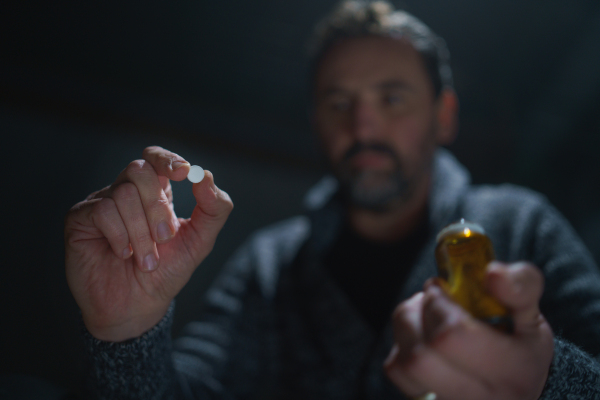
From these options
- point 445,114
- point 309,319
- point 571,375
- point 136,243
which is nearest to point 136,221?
point 136,243

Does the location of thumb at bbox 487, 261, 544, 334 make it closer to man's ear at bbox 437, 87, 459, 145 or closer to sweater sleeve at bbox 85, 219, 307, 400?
sweater sleeve at bbox 85, 219, 307, 400

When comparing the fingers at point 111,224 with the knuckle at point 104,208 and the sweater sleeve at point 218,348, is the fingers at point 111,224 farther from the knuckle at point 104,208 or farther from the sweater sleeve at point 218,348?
the sweater sleeve at point 218,348

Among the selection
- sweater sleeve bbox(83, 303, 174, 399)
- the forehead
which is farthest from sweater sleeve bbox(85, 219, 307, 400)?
the forehead

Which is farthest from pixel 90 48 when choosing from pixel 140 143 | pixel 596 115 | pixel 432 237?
pixel 596 115

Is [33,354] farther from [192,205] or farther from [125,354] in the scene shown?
[192,205]

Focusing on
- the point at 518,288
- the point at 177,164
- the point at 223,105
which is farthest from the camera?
the point at 223,105

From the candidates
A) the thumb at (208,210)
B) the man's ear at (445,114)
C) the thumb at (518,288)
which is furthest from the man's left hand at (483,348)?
the man's ear at (445,114)

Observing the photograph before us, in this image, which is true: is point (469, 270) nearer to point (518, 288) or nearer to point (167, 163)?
point (518, 288)
